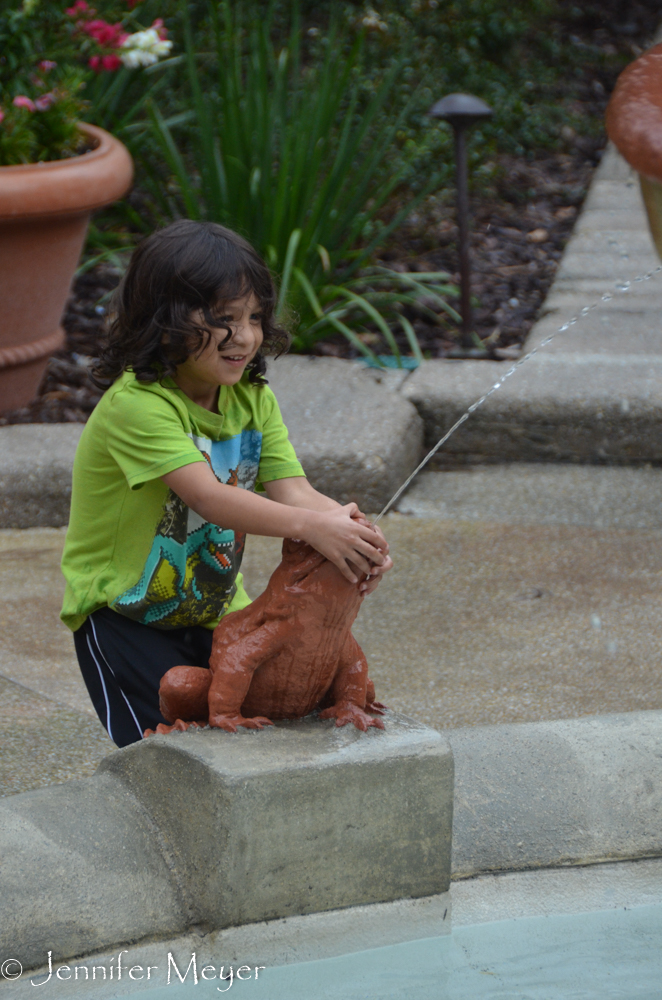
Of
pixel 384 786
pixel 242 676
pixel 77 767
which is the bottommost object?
pixel 77 767

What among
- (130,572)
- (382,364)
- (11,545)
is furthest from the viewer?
(382,364)

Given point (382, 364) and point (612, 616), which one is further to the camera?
point (382, 364)

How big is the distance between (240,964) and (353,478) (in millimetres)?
2094

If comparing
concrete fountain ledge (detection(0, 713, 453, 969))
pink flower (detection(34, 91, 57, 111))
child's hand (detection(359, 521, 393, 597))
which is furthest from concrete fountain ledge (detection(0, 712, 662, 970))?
pink flower (detection(34, 91, 57, 111))

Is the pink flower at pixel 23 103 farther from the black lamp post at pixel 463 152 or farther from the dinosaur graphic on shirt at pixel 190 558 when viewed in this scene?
the dinosaur graphic on shirt at pixel 190 558

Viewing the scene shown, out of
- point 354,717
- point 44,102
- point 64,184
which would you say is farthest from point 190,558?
point 44,102

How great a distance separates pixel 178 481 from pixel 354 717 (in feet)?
1.50

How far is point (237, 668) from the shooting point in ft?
5.52

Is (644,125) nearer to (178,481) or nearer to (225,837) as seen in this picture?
(178,481)

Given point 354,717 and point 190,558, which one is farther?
point 190,558

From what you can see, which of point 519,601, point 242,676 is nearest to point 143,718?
point 242,676

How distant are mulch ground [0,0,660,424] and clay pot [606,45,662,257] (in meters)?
2.16

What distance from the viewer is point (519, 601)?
310 cm

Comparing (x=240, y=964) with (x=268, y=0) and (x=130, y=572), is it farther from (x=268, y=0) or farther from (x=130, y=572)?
(x=268, y=0)
